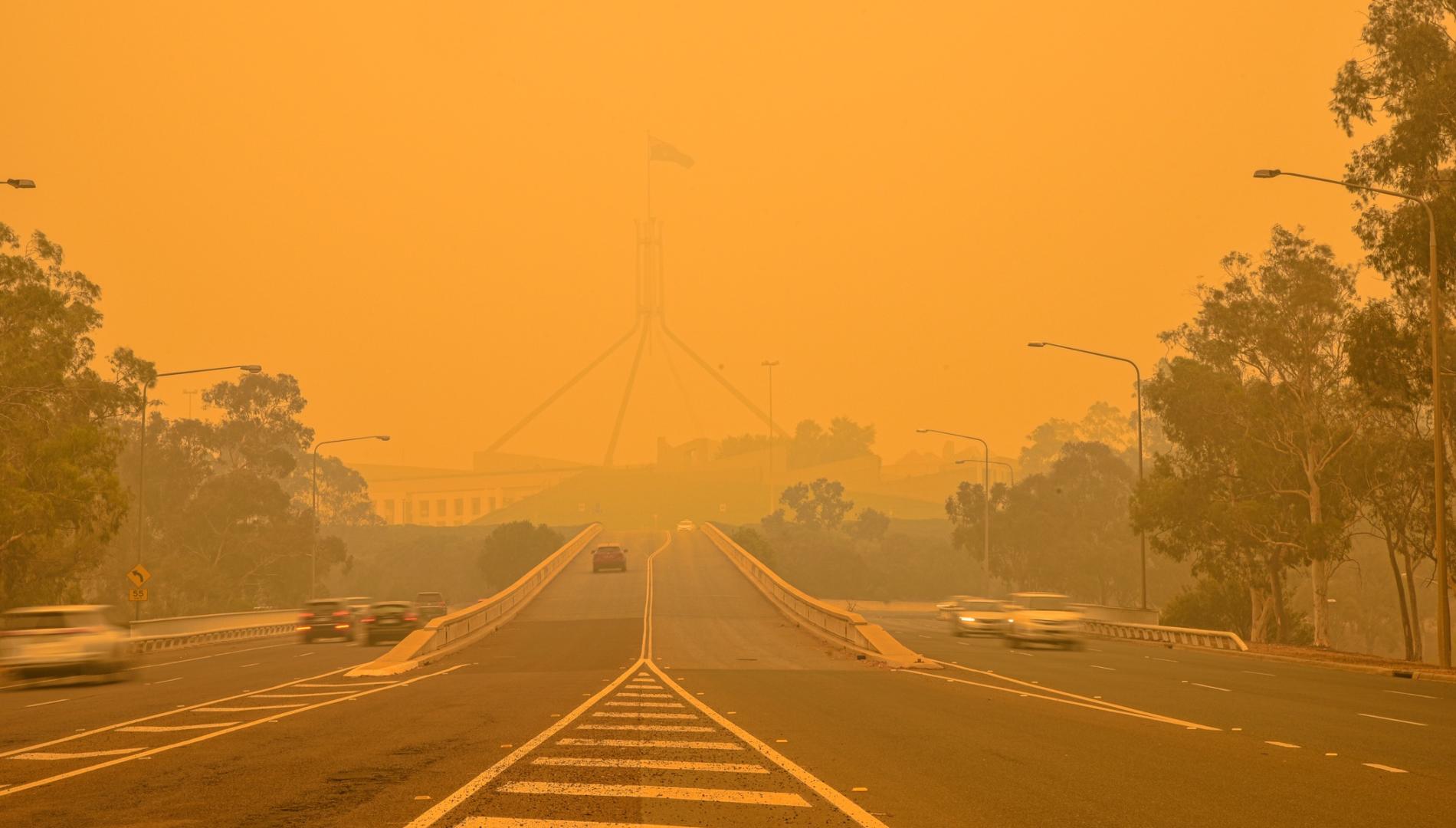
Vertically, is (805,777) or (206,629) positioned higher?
(805,777)

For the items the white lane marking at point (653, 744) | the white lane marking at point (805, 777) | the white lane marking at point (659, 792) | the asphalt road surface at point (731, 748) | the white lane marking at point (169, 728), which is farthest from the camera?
the white lane marking at point (169, 728)

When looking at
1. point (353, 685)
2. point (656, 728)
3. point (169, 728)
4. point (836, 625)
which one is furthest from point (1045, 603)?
point (169, 728)

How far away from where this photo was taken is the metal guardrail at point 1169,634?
4325 centimetres

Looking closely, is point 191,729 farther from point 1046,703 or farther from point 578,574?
point 578,574

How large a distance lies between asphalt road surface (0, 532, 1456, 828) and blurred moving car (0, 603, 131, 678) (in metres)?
0.54

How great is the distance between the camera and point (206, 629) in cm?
5588

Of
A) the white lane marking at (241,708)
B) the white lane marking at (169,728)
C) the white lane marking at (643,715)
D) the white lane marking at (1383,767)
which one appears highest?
the white lane marking at (1383,767)

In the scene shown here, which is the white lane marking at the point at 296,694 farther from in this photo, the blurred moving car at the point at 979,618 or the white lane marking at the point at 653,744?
the blurred moving car at the point at 979,618

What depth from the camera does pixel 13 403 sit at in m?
53.7

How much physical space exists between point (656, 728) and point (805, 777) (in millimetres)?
4647

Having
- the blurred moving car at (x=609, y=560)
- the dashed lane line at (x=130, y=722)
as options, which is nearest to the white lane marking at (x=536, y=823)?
the dashed lane line at (x=130, y=722)

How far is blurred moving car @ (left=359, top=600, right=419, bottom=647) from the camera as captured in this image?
1741 inches

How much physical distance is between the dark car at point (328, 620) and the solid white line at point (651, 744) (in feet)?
108

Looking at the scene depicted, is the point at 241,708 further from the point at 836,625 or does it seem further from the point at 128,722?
the point at 836,625
